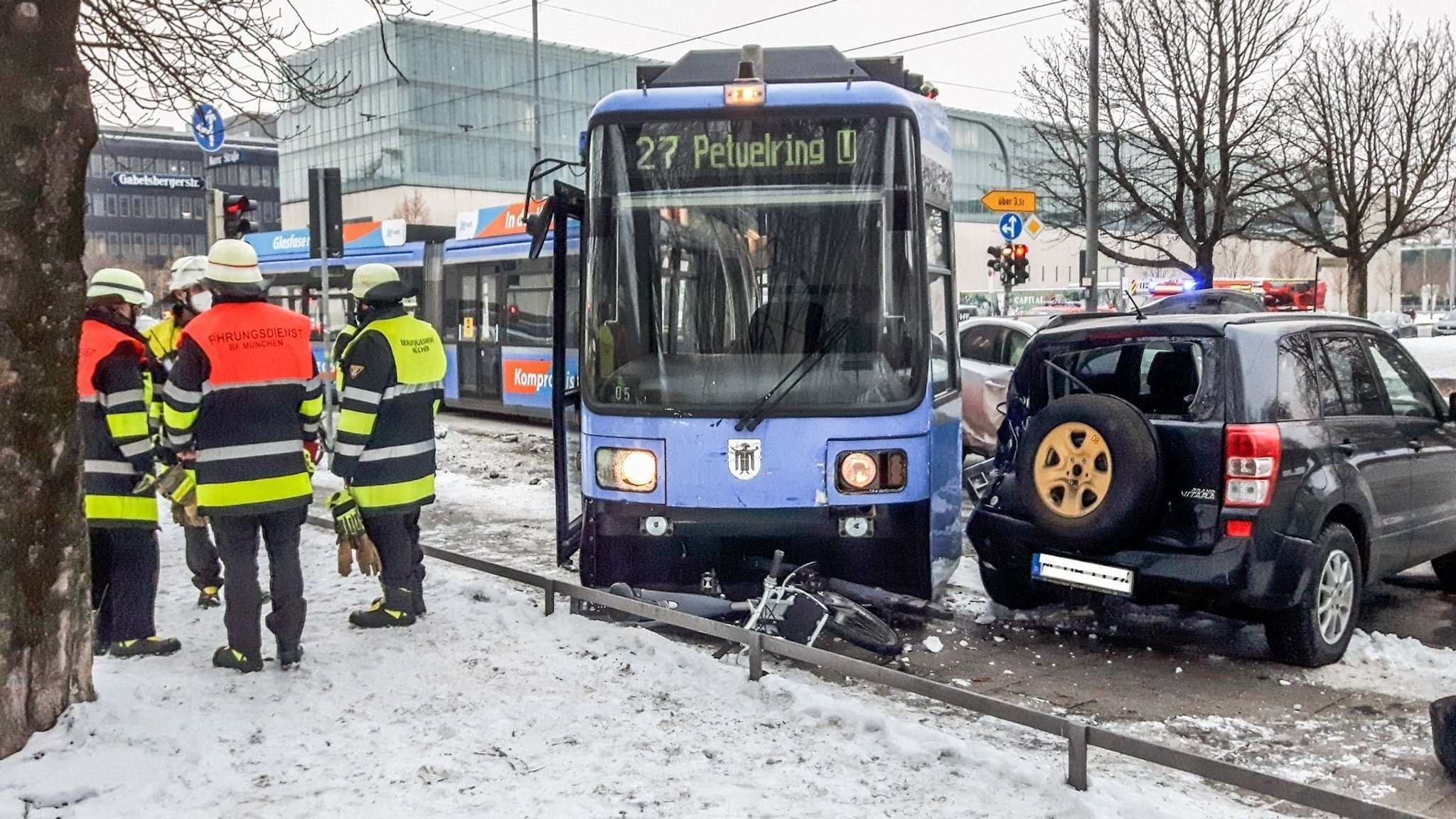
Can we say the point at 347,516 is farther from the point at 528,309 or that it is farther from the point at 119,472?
the point at 528,309

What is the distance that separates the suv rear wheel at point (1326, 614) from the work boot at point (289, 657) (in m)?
4.56

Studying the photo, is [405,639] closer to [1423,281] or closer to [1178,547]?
[1178,547]

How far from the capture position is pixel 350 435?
20.8 feet

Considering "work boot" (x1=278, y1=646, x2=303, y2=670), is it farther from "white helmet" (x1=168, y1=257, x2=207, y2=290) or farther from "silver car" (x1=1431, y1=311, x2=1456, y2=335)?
"silver car" (x1=1431, y1=311, x2=1456, y2=335)

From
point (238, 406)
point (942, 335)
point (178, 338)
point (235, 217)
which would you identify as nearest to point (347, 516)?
point (238, 406)

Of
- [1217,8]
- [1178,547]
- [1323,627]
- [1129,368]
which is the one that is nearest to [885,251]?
[1129,368]

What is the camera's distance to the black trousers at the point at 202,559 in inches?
289

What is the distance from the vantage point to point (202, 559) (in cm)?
734

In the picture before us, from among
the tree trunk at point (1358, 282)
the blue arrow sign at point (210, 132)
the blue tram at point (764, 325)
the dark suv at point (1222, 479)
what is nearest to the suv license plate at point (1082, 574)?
the dark suv at point (1222, 479)

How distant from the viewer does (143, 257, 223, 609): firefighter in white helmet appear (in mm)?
7336

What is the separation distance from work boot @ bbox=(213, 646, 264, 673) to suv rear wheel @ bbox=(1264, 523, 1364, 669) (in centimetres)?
472

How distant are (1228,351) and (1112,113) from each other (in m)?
18.6

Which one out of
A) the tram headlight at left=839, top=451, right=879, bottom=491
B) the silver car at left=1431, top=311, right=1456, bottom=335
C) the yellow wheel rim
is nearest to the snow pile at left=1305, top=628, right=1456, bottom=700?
the yellow wheel rim

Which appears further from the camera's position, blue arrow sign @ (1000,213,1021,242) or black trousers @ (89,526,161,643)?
blue arrow sign @ (1000,213,1021,242)
